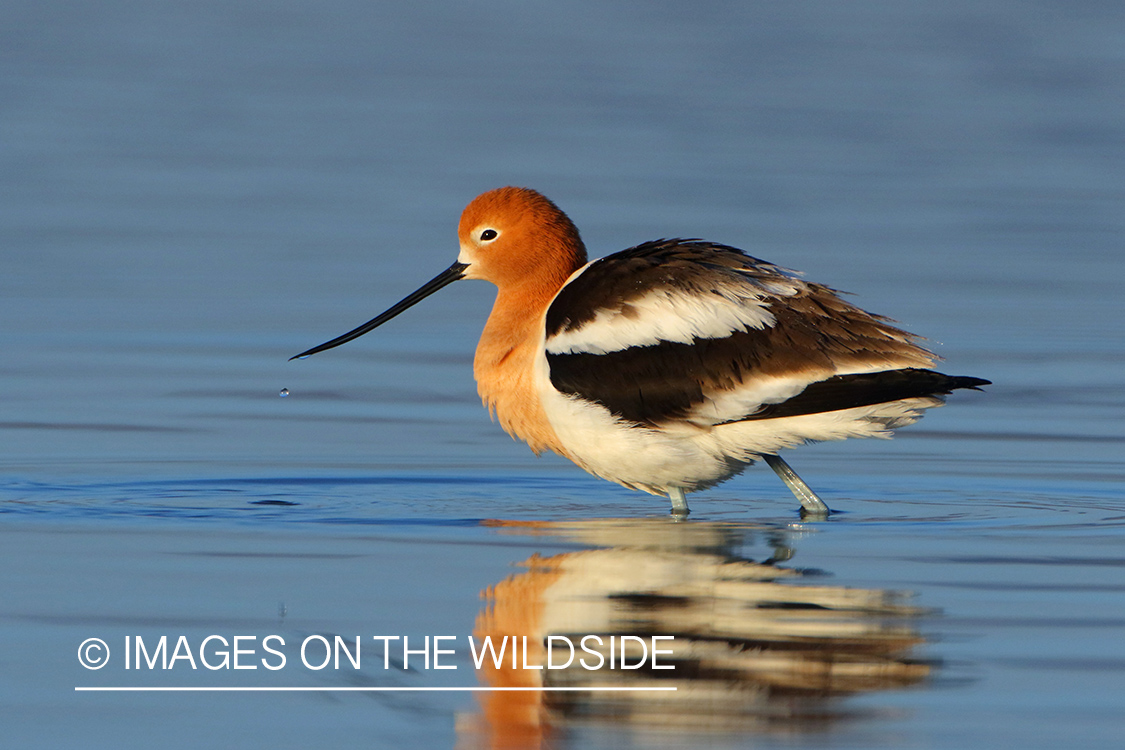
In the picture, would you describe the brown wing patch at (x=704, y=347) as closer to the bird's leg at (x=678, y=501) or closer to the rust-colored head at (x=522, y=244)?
the bird's leg at (x=678, y=501)

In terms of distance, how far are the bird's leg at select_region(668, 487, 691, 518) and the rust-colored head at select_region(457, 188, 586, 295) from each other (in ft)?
3.93

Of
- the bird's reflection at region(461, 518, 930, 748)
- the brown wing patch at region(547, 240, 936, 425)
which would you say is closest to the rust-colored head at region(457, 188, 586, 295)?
the brown wing patch at region(547, 240, 936, 425)

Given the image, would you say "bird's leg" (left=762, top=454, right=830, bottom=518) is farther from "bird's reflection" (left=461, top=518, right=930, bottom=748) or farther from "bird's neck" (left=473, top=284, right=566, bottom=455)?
"bird's neck" (left=473, top=284, right=566, bottom=455)

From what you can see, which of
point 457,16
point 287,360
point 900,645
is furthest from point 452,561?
point 457,16

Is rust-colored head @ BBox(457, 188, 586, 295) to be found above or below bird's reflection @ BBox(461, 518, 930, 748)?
above

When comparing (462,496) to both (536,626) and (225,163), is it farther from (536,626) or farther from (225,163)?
(225,163)

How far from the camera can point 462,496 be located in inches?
348

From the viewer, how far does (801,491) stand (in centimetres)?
842

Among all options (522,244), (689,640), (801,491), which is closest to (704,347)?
(801,491)

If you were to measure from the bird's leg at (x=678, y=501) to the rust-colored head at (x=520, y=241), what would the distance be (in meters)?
1.20

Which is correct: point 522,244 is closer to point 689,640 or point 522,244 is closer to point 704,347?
point 704,347

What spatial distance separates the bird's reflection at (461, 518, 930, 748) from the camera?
17.6ft

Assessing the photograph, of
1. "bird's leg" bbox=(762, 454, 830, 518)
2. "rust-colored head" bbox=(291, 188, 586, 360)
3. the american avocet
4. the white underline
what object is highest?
"rust-colored head" bbox=(291, 188, 586, 360)

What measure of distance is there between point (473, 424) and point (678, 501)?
2.22 m
